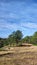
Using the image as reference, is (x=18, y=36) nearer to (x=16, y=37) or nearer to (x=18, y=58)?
(x=16, y=37)

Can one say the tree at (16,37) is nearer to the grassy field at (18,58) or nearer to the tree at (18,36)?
the tree at (18,36)

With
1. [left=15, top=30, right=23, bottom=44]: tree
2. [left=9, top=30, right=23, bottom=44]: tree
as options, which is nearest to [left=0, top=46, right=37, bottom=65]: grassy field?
[left=9, top=30, right=23, bottom=44]: tree

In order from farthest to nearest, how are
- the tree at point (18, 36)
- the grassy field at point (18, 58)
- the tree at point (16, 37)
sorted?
the tree at point (18, 36) < the tree at point (16, 37) < the grassy field at point (18, 58)

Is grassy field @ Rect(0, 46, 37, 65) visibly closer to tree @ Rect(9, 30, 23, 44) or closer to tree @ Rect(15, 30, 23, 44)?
tree @ Rect(9, 30, 23, 44)

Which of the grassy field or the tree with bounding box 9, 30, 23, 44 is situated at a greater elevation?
the tree with bounding box 9, 30, 23, 44

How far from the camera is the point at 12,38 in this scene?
97000mm

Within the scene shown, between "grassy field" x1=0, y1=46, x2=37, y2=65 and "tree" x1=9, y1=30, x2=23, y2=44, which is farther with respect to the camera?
"tree" x1=9, y1=30, x2=23, y2=44

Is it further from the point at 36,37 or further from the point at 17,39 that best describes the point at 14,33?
the point at 36,37

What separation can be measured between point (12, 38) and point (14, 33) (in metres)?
4.98

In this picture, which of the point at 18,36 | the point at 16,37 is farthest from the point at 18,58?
the point at 18,36

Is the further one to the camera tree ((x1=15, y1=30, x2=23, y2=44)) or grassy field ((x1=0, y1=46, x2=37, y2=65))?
tree ((x1=15, y1=30, x2=23, y2=44))

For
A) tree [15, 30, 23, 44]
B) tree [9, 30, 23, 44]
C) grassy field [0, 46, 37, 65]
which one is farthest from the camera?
tree [15, 30, 23, 44]

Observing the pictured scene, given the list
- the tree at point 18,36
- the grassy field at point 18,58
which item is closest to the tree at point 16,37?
the tree at point 18,36

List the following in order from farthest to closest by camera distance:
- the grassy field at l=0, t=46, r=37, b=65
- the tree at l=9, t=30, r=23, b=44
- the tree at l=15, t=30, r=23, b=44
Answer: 1. the tree at l=15, t=30, r=23, b=44
2. the tree at l=9, t=30, r=23, b=44
3. the grassy field at l=0, t=46, r=37, b=65
